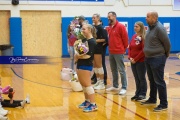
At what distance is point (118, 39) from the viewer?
6.89 meters

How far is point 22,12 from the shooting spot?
50.6ft

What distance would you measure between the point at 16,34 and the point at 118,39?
934 cm

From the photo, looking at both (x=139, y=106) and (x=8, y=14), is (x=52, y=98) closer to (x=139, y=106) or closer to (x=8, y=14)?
(x=139, y=106)

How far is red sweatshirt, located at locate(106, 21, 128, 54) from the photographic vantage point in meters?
6.85

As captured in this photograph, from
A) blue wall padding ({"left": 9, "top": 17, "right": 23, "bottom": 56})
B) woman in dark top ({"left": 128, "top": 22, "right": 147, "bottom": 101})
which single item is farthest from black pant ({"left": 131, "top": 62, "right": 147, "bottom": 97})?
blue wall padding ({"left": 9, "top": 17, "right": 23, "bottom": 56})

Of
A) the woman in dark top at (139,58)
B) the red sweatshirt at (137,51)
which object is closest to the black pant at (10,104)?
the woman in dark top at (139,58)

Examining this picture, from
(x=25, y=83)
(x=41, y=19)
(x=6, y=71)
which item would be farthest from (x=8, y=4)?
(x=25, y=83)

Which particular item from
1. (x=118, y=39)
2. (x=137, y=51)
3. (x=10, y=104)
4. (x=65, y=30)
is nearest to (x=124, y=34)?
(x=118, y=39)

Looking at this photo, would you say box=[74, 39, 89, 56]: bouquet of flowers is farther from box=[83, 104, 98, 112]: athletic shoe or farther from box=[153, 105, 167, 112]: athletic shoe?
box=[153, 105, 167, 112]: athletic shoe

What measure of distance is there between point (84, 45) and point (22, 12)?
10.6 m

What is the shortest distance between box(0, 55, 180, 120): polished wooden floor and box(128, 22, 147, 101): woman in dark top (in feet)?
1.01

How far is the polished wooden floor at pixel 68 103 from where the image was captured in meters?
5.35

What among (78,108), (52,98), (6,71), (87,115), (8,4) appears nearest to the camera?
(87,115)

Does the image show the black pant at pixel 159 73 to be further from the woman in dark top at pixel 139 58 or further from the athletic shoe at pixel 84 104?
the athletic shoe at pixel 84 104
